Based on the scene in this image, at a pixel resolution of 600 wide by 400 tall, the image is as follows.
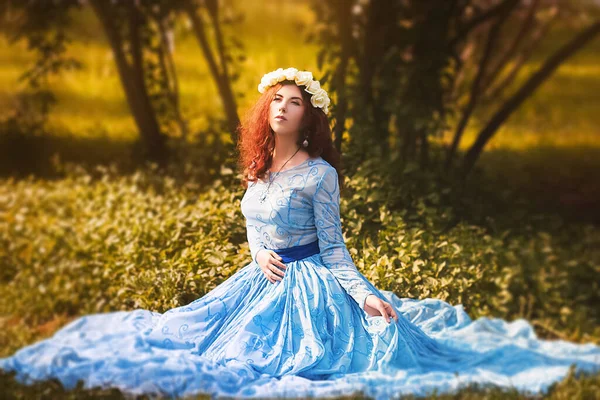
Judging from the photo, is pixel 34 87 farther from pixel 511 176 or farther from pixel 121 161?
pixel 511 176

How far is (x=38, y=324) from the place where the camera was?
370 cm

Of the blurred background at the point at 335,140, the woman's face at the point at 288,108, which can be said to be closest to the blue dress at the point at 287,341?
the woman's face at the point at 288,108

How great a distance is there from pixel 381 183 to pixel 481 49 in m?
2.99

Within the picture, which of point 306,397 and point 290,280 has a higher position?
point 290,280

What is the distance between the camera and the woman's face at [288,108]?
7.95 ft

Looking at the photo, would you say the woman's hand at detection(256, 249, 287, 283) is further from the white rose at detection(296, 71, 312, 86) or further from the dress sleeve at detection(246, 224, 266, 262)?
the white rose at detection(296, 71, 312, 86)

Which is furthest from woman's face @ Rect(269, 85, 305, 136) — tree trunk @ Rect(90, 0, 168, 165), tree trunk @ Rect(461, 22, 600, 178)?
Result: tree trunk @ Rect(90, 0, 168, 165)

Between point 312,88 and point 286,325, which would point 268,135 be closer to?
point 312,88

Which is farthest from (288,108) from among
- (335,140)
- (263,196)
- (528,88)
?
(528,88)

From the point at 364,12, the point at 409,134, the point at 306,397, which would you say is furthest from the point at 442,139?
the point at 306,397

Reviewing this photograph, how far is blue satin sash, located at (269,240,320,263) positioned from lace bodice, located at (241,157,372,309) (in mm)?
13

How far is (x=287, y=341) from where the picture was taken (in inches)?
93.5

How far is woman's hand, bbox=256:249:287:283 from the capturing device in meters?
2.45

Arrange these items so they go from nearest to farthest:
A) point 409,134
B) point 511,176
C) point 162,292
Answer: point 162,292 → point 409,134 → point 511,176
